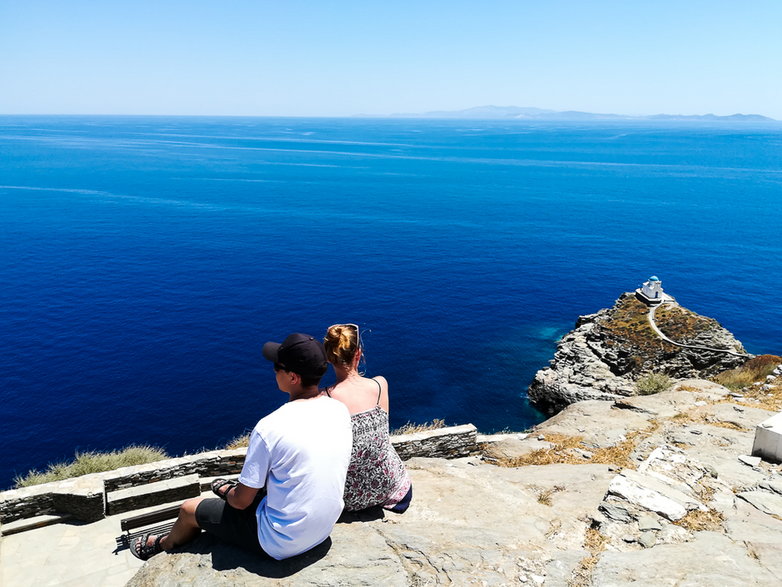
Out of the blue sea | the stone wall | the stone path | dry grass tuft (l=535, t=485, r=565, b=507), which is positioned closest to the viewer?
dry grass tuft (l=535, t=485, r=565, b=507)

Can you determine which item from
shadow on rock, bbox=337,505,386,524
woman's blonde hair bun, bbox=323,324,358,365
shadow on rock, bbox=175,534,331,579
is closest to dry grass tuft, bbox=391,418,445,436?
shadow on rock, bbox=337,505,386,524

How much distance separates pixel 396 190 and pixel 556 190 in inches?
1277

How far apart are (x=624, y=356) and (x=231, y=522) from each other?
37.1m

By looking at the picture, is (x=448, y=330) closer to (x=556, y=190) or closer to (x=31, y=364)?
(x=31, y=364)

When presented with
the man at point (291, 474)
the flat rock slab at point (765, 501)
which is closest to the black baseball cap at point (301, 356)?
the man at point (291, 474)

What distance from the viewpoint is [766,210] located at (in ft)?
313

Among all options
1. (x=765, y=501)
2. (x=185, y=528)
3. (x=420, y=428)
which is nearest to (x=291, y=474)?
(x=185, y=528)

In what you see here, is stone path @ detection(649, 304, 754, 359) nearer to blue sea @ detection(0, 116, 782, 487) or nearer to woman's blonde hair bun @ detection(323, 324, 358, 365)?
blue sea @ detection(0, 116, 782, 487)

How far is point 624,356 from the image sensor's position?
37438 mm

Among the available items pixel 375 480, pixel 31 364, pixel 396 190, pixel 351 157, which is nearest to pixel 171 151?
pixel 351 157

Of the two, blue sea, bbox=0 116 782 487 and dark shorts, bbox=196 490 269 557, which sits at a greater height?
dark shorts, bbox=196 490 269 557

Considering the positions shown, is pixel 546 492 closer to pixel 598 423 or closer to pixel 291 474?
pixel 291 474

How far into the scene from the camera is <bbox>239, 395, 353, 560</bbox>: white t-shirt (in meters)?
4.14

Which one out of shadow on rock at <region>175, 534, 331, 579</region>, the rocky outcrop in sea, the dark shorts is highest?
the dark shorts
